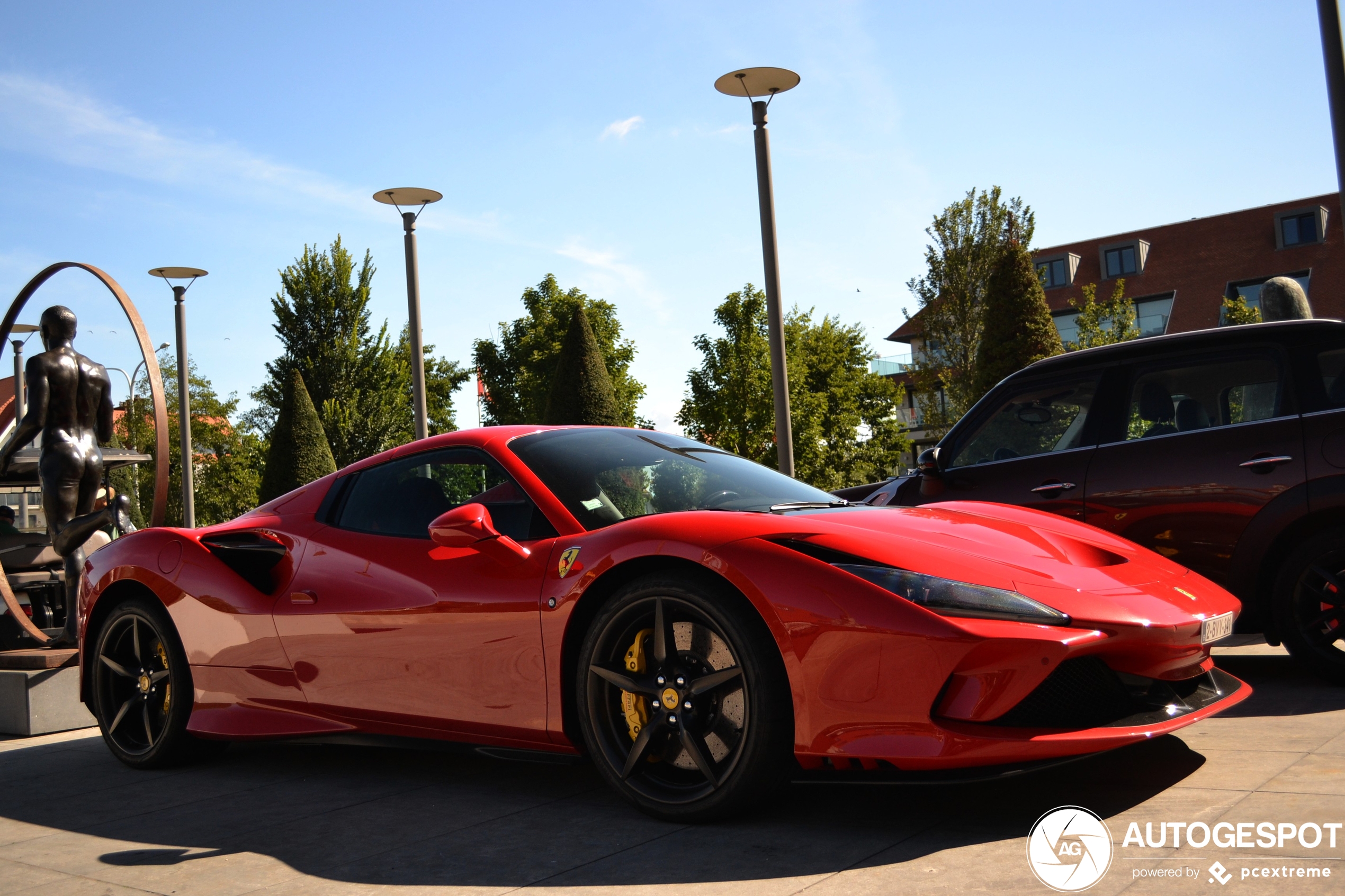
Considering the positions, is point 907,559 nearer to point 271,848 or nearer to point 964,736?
point 964,736

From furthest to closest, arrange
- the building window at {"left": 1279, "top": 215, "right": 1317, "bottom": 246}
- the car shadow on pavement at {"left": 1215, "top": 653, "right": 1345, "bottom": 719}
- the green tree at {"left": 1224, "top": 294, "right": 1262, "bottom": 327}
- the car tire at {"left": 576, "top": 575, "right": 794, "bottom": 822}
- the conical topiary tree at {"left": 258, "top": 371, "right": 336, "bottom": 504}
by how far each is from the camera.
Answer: the building window at {"left": 1279, "top": 215, "right": 1317, "bottom": 246} < the green tree at {"left": 1224, "top": 294, "right": 1262, "bottom": 327} < the conical topiary tree at {"left": 258, "top": 371, "right": 336, "bottom": 504} < the car shadow on pavement at {"left": 1215, "top": 653, "right": 1345, "bottom": 719} < the car tire at {"left": 576, "top": 575, "right": 794, "bottom": 822}

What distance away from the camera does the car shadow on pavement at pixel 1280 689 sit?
4.57 m

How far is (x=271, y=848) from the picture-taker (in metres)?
3.53

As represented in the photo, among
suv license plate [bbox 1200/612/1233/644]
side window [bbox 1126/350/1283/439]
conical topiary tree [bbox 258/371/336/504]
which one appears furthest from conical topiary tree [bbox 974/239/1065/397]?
suv license plate [bbox 1200/612/1233/644]

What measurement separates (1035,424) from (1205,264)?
50100 millimetres

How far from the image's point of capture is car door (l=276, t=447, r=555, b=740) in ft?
12.5

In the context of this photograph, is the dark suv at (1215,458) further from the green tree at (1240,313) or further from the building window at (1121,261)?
the building window at (1121,261)

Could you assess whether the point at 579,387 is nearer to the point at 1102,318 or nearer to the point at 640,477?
the point at 640,477

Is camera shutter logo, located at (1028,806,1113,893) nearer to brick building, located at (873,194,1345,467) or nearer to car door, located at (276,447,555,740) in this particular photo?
car door, located at (276,447,555,740)

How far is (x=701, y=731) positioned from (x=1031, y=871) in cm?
100

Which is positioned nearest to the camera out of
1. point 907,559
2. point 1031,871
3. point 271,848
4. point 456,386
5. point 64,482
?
point 1031,871

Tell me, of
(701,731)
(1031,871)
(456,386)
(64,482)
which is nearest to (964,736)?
(1031,871)

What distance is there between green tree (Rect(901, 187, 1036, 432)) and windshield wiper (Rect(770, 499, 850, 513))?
91.2 feet

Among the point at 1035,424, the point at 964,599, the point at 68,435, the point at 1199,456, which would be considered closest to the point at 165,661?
the point at 68,435
